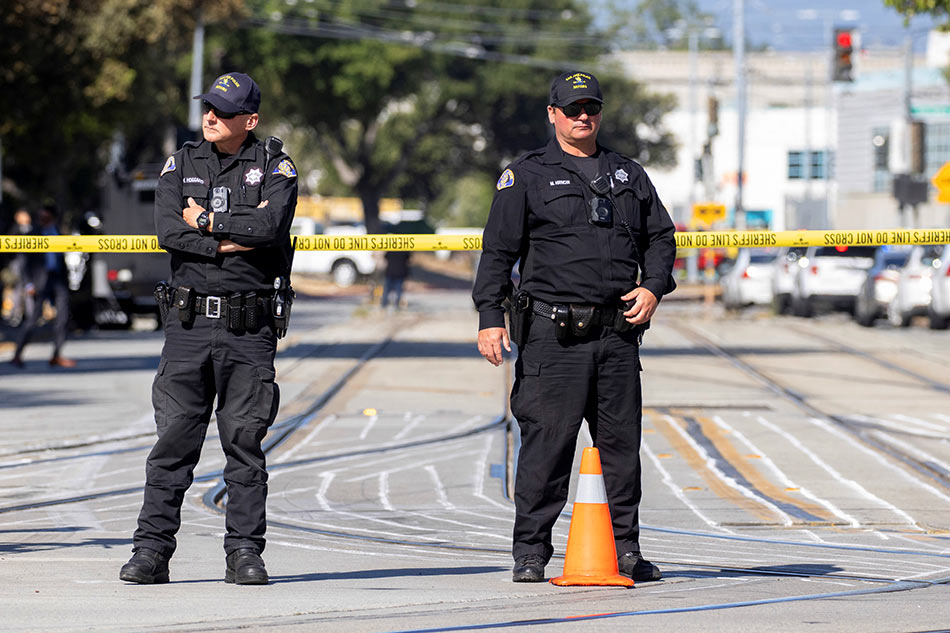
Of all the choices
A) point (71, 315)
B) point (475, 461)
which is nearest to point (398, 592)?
point (475, 461)

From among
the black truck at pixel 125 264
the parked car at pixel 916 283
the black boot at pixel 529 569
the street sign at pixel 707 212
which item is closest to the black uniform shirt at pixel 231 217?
the black boot at pixel 529 569

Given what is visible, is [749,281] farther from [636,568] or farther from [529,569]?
[529,569]

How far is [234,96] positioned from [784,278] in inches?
1095

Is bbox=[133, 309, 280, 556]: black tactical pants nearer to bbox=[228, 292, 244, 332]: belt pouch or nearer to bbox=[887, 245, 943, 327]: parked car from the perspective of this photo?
bbox=[228, 292, 244, 332]: belt pouch

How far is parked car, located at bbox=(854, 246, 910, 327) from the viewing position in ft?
91.7

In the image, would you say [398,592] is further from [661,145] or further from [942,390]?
[661,145]

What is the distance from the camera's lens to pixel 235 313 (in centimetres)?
606

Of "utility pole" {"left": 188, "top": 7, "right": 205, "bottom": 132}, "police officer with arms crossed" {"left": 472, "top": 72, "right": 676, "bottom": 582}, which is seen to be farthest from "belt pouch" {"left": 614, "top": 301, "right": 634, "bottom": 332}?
"utility pole" {"left": 188, "top": 7, "right": 205, "bottom": 132}

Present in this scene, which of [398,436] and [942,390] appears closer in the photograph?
[398,436]

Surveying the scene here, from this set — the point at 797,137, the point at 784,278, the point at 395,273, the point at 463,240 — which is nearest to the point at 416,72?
the point at 395,273

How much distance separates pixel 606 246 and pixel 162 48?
108ft

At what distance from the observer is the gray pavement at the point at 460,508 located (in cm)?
557

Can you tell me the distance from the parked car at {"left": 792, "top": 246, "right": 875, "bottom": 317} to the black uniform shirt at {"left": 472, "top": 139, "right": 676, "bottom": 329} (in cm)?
2504

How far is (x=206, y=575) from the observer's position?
639 centimetres
